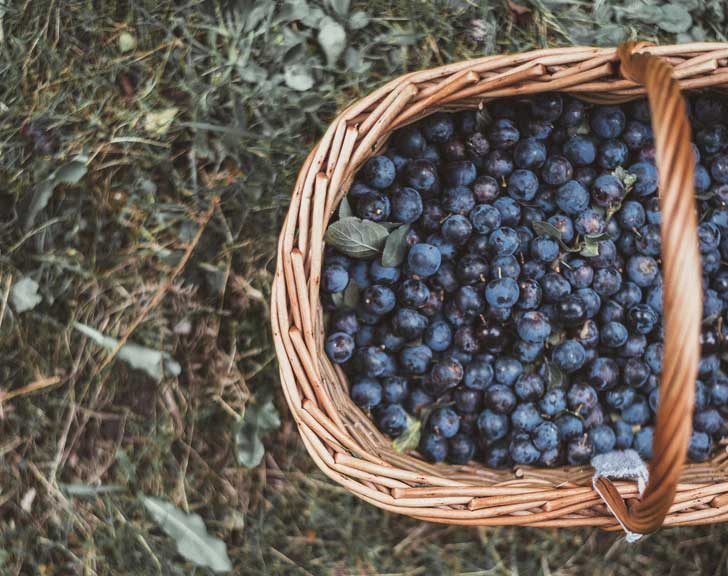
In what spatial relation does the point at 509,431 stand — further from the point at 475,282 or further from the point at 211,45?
the point at 211,45

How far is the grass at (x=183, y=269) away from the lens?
1.45 meters

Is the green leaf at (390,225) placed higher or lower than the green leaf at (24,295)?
higher

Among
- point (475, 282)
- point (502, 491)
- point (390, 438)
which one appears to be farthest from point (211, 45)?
point (502, 491)

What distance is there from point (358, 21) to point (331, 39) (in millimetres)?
69

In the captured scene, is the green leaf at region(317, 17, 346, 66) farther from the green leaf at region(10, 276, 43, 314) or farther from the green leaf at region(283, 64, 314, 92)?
the green leaf at region(10, 276, 43, 314)

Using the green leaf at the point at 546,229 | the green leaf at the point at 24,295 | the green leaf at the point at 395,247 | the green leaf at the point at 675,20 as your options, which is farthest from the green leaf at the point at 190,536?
the green leaf at the point at 675,20

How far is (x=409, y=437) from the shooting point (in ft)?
3.99

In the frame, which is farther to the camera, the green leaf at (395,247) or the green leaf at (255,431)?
the green leaf at (255,431)

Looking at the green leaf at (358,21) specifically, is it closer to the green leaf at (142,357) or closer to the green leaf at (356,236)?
the green leaf at (356,236)

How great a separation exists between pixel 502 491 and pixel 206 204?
0.80 metres

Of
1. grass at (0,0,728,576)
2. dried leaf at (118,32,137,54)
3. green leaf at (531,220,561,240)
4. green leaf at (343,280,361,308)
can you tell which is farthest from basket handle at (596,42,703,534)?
dried leaf at (118,32,137,54)

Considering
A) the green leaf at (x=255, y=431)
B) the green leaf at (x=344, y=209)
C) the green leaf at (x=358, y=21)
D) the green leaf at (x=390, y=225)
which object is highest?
the green leaf at (x=358, y=21)

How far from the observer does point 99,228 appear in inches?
58.1

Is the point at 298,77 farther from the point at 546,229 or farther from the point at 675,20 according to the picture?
the point at 675,20
